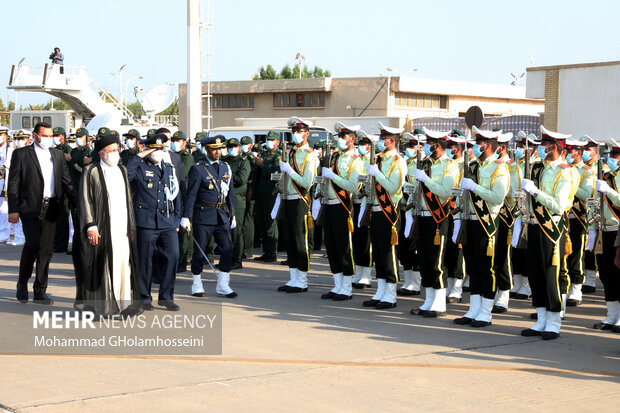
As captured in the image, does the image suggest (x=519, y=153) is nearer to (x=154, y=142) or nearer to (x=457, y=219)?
(x=457, y=219)

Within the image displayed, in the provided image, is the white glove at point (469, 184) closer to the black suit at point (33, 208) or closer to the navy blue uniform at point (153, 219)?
the navy blue uniform at point (153, 219)

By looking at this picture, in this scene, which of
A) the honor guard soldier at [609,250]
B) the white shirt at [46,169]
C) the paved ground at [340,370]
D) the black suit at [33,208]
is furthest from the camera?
the white shirt at [46,169]

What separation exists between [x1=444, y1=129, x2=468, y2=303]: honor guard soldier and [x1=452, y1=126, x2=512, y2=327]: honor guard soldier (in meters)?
0.51

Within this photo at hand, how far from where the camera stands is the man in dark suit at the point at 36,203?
9.97 metres

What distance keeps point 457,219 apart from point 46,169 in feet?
15.9

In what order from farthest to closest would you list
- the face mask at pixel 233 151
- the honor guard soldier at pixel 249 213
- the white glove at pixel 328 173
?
the honor guard soldier at pixel 249 213 < the face mask at pixel 233 151 < the white glove at pixel 328 173

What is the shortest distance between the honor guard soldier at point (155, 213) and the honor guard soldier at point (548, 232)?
3909 millimetres

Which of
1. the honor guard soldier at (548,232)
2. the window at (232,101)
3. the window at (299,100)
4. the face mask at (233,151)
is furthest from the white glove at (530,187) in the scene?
the window at (232,101)

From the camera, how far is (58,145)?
16312 mm

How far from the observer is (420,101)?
4634 cm

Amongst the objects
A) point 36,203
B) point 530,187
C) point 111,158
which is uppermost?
point 111,158

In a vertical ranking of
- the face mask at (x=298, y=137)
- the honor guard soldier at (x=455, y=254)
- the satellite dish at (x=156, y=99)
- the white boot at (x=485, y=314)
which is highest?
the satellite dish at (x=156, y=99)

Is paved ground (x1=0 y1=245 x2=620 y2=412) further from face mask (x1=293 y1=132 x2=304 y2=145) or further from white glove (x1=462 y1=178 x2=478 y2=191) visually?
face mask (x1=293 y1=132 x2=304 y2=145)

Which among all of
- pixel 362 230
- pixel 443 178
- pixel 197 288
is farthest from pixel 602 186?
pixel 197 288
